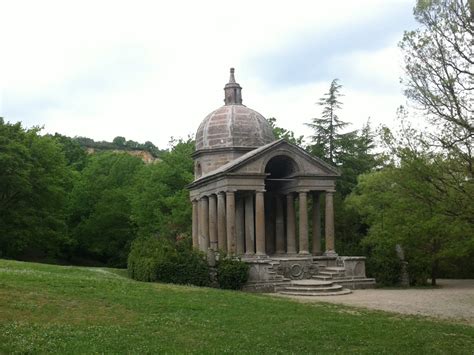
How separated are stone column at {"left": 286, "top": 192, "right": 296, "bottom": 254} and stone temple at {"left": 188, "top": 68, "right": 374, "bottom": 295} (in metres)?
0.05

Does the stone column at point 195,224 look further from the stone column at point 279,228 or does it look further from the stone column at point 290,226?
the stone column at point 290,226

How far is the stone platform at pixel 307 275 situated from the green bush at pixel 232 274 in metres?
0.52

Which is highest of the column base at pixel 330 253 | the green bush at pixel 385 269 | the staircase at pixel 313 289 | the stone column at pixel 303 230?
the stone column at pixel 303 230

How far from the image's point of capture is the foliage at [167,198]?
42.4 metres

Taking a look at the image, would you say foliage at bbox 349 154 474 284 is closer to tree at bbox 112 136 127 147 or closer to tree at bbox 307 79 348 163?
tree at bbox 307 79 348 163

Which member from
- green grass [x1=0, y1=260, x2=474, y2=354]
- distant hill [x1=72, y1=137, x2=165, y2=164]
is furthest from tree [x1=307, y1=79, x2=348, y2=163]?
distant hill [x1=72, y1=137, x2=165, y2=164]

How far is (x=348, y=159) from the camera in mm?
45469

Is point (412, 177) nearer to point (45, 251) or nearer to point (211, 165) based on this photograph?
point (211, 165)

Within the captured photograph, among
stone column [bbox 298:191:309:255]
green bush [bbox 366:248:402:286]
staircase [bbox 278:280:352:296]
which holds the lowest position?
staircase [bbox 278:280:352:296]

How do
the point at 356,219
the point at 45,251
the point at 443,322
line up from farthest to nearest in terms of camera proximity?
the point at 45,251, the point at 356,219, the point at 443,322

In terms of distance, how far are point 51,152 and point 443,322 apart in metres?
36.5

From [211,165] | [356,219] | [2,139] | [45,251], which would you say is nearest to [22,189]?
[2,139]

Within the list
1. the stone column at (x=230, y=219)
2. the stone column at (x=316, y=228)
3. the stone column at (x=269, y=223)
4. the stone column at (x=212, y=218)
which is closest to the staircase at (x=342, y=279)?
the stone column at (x=316, y=228)

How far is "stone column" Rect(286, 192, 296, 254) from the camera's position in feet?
99.2
